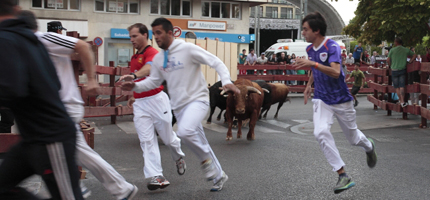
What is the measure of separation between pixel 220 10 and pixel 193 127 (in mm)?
37354

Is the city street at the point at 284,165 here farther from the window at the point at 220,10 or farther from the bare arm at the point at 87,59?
the window at the point at 220,10

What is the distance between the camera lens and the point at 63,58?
14.5ft

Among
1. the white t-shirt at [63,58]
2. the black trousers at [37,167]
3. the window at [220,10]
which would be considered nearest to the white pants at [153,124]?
the white t-shirt at [63,58]

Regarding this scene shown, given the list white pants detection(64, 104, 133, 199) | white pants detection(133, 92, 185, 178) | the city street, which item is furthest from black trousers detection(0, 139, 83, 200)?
white pants detection(133, 92, 185, 178)

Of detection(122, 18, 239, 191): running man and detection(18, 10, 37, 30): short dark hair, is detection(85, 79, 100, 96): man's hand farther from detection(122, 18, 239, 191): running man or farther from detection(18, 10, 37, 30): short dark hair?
detection(122, 18, 239, 191): running man

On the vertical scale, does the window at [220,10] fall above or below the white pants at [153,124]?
above

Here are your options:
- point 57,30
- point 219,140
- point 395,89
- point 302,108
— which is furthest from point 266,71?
point 57,30

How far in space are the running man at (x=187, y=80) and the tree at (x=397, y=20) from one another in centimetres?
871

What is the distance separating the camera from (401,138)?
10742 millimetres

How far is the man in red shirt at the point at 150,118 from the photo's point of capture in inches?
237

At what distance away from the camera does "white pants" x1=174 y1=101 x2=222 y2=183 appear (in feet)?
18.1

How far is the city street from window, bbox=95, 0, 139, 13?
26.1 meters

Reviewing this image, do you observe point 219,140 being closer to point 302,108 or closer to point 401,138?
point 401,138

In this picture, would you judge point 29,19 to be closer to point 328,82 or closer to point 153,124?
point 153,124
